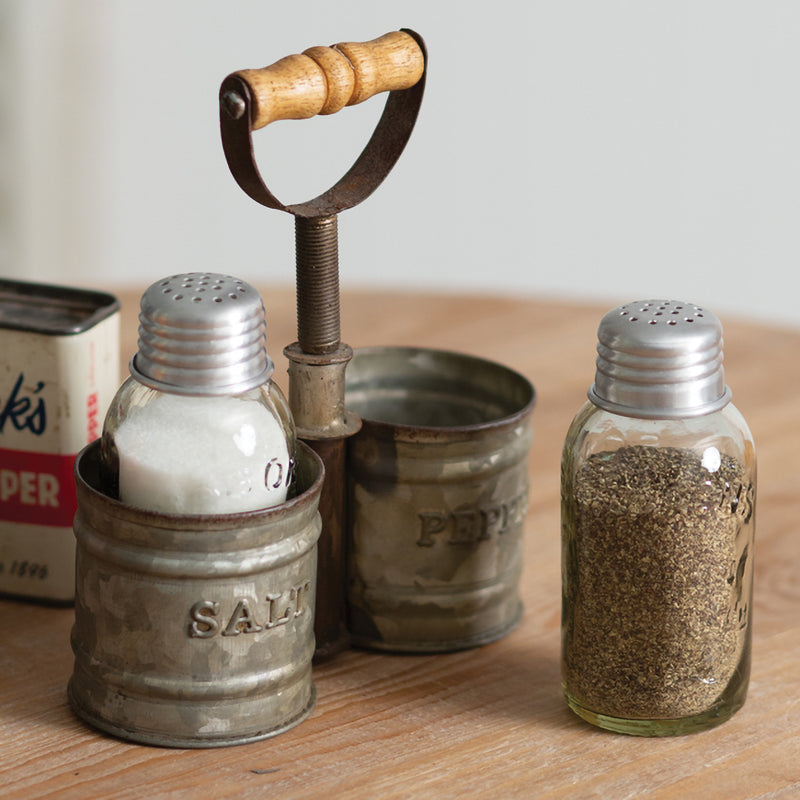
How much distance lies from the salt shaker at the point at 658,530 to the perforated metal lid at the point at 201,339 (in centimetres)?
18

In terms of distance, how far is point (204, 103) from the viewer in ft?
7.80

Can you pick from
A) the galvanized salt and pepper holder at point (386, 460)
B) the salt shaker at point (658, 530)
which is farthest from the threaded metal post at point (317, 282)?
the salt shaker at point (658, 530)

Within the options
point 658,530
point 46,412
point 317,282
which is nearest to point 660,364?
point 658,530

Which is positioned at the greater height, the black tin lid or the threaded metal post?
the threaded metal post

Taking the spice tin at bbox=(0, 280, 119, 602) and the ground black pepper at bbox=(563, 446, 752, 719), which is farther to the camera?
the spice tin at bbox=(0, 280, 119, 602)

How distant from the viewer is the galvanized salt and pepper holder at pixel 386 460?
0.74 m

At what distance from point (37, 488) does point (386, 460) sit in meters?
0.23

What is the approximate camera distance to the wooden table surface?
687mm

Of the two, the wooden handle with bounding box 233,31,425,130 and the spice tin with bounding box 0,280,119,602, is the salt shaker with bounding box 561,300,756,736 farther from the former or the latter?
the spice tin with bounding box 0,280,119,602

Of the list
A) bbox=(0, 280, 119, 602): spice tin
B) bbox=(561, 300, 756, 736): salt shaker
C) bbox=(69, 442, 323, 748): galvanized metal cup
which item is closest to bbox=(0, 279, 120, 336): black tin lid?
bbox=(0, 280, 119, 602): spice tin

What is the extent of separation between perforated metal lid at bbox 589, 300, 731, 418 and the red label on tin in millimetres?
347

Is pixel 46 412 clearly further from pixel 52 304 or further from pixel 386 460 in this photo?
Result: pixel 386 460

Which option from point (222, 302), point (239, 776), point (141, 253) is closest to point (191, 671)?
point (239, 776)

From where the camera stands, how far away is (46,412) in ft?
2.74
